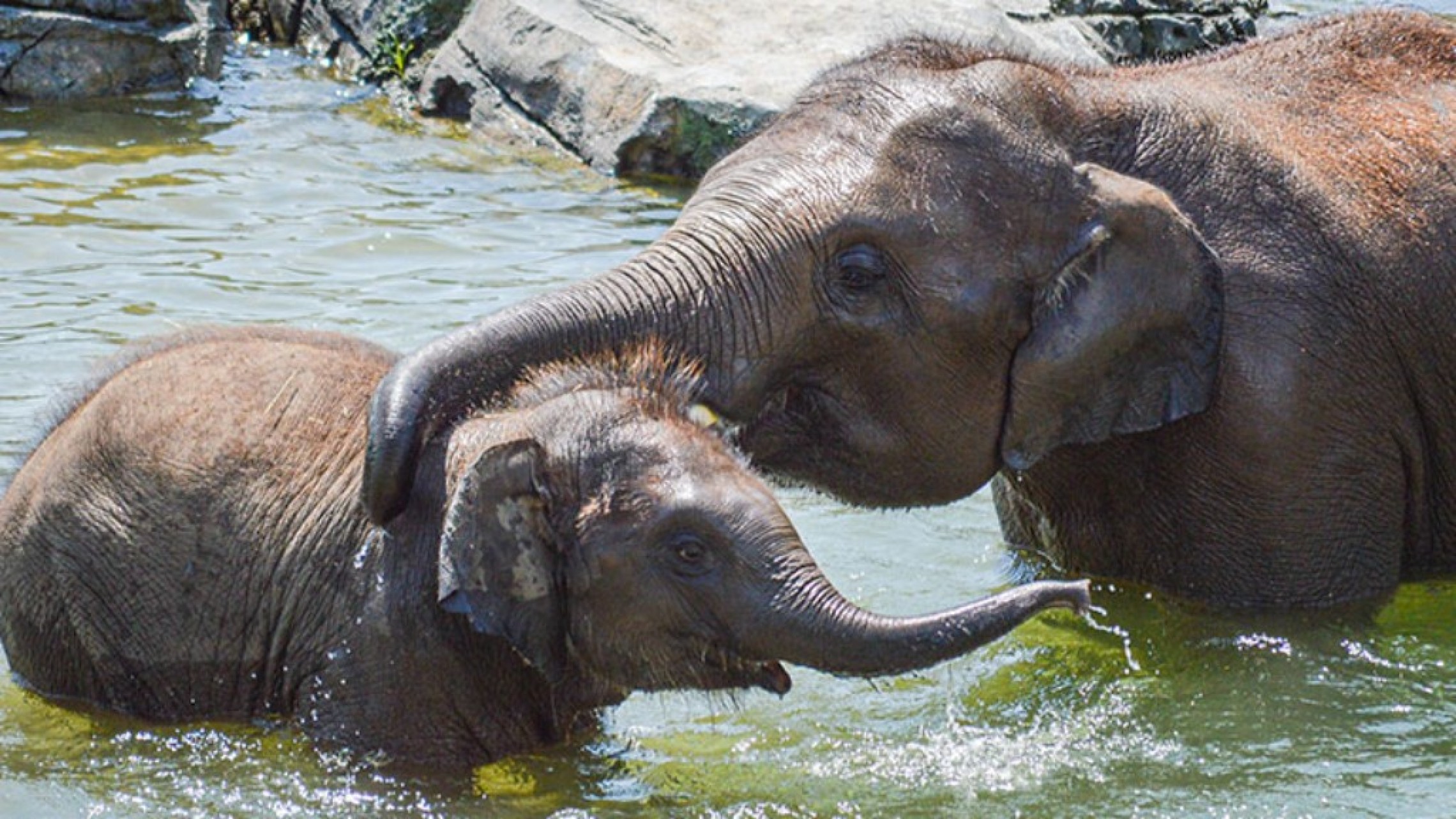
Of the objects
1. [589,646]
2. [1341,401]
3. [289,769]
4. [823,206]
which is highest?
[823,206]

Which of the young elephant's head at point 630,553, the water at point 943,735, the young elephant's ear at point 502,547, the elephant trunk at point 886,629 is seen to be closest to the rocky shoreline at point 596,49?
the water at point 943,735

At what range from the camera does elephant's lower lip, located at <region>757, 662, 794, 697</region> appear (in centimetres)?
655

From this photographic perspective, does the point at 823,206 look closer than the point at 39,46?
Yes

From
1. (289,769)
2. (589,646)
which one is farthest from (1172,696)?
(289,769)

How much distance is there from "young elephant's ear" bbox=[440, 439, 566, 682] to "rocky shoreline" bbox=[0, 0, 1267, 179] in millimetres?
9055

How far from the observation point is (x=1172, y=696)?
802 centimetres

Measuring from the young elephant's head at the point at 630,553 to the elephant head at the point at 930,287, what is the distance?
54cm

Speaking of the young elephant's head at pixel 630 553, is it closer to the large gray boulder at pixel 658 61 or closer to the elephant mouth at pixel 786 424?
the elephant mouth at pixel 786 424

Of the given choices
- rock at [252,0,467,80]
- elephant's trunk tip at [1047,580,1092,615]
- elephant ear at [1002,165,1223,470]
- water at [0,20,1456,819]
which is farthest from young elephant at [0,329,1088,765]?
rock at [252,0,467,80]

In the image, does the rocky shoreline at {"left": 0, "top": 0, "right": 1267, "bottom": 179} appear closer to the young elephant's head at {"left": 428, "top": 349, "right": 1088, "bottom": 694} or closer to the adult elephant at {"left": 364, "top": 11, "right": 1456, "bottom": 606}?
the adult elephant at {"left": 364, "top": 11, "right": 1456, "bottom": 606}

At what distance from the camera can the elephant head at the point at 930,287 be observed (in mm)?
7246

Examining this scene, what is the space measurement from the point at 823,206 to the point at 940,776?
181 centimetres

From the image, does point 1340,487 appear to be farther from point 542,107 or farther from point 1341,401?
point 542,107

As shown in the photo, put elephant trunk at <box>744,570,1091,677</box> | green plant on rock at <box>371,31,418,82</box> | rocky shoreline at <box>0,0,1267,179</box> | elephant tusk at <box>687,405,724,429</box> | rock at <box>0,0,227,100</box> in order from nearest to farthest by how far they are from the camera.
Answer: elephant trunk at <box>744,570,1091,677</box>
elephant tusk at <box>687,405,724,429</box>
rocky shoreline at <box>0,0,1267,179</box>
rock at <box>0,0,227,100</box>
green plant on rock at <box>371,31,418,82</box>
